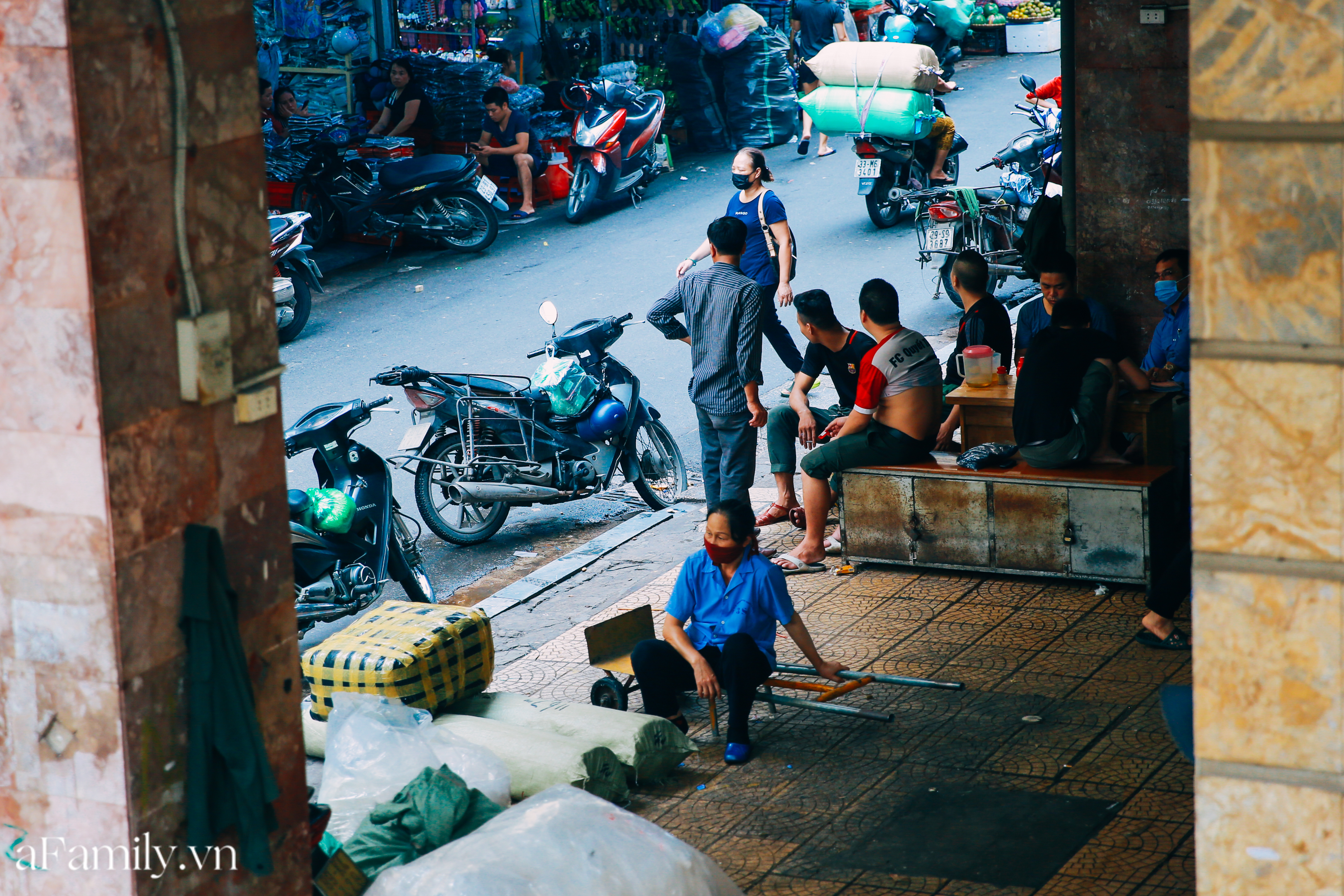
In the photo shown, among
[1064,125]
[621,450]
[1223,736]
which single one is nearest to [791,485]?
[621,450]

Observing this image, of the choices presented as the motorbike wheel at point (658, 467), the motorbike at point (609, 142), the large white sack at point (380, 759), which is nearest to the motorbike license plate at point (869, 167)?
the motorbike at point (609, 142)

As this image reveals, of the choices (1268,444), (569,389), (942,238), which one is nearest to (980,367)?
(569,389)

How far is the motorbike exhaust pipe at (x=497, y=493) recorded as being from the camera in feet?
30.6

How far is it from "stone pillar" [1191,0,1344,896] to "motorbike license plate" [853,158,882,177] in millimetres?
13434

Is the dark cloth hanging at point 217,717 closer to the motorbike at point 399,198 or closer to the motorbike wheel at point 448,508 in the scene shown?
the motorbike wheel at point 448,508

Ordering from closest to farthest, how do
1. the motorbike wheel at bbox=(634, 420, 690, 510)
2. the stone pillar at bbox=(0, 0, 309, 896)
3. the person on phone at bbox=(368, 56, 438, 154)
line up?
the stone pillar at bbox=(0, 0, 309, 896) < the motorbike wheel at bbox=(634, 420, 690, 510) < the person on phone at bbox=(368, 56, 438, 154)

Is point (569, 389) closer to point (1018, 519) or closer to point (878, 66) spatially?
point (1018, 519)

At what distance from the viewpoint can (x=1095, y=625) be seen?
24.1 feet

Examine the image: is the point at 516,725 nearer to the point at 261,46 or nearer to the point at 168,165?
the point at 168,165

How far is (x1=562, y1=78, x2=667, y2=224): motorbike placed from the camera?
17266 mm

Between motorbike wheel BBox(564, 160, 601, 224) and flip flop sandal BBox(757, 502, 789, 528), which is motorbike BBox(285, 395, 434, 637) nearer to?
flip flop sandal BBox(757, 502, 789, 528)

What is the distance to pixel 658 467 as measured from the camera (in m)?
9.80

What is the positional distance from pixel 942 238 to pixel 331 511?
763cm

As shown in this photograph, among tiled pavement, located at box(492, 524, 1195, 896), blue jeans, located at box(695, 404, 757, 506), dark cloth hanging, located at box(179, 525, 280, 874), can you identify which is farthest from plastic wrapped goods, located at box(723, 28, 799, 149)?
dark cloth hanging, located at box(179, 525, 280, 874)
